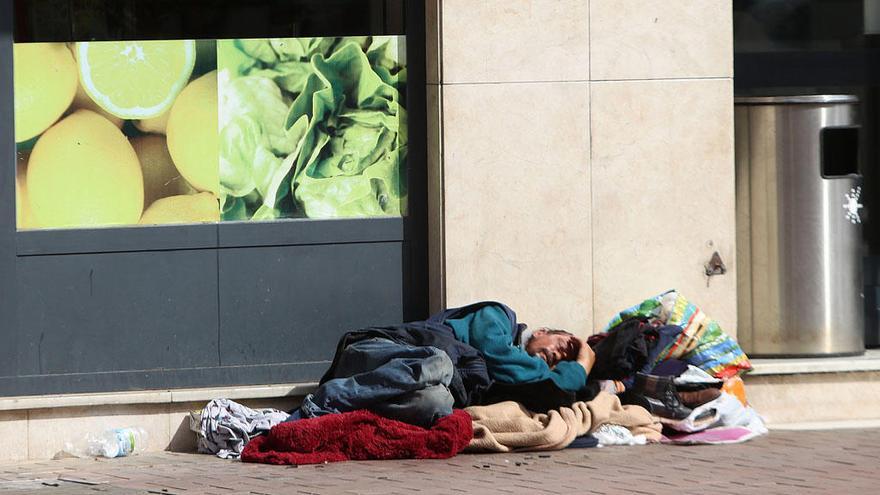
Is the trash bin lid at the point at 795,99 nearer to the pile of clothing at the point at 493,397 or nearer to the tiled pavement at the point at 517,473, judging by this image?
the pile of clothing at the point at 493,397

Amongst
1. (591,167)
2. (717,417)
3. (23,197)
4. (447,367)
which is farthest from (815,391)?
(23,197)

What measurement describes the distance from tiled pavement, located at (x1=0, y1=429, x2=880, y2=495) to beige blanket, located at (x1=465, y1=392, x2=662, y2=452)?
0.06 metres

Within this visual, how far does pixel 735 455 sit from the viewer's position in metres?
7.49

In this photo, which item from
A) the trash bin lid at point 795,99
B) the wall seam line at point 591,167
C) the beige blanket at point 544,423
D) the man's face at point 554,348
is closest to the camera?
the beige blanket at point 544,423

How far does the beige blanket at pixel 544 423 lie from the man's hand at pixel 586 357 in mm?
160

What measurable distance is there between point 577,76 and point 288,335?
203 cm

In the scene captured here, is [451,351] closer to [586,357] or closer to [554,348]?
[554,348]

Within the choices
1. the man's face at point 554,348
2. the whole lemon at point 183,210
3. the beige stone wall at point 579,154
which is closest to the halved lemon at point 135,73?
the whole lemon at point 183,210

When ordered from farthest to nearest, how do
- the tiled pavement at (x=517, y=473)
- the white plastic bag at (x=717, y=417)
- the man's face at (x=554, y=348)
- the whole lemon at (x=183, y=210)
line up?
1. the whole lemon at (x=183, y=210)
2. the man's face at (x=554, y=348)
3. the white plastic bag at (x=717, y=417)
4. the tiled pavement at (x=517, y=473)

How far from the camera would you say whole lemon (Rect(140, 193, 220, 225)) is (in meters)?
8.07

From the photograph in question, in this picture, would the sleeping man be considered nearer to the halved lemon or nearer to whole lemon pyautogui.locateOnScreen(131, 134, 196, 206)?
whole lemon pyautogui.locateOnScreen(131, 134, 196, 206)

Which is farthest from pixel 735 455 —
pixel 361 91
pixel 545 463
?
pixel 361 91

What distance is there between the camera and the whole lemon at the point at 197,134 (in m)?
8.08

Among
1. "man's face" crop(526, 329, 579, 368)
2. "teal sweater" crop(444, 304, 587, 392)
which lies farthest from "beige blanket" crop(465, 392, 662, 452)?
"man's face" crop(526, 329, 579, 368)
